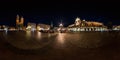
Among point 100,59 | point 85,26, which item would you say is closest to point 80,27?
point 85,26

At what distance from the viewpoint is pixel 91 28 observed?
19575cm

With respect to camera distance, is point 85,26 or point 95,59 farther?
point 85,26

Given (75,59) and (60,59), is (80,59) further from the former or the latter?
(60,59)

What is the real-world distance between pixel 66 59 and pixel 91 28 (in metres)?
185

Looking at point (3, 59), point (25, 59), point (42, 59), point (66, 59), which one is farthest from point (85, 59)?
point (3, 59)

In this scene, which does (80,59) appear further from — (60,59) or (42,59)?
(42,59)

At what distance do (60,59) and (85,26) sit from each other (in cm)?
18193

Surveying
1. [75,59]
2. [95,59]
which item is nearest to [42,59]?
[75,59]

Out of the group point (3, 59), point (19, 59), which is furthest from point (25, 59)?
point (3, 59)

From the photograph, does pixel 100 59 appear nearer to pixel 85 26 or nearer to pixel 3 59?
pixel 3 59

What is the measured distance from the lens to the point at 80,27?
196m

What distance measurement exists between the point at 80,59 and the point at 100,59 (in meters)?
1.31

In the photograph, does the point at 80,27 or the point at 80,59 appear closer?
the point at 80,59

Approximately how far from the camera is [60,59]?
1339cm
